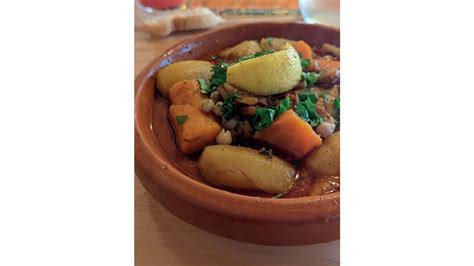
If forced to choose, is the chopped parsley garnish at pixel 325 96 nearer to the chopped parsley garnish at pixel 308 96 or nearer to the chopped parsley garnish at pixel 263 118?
the chopped parsley garnish at pixel 308 96

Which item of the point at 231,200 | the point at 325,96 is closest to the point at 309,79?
the point at 325,96

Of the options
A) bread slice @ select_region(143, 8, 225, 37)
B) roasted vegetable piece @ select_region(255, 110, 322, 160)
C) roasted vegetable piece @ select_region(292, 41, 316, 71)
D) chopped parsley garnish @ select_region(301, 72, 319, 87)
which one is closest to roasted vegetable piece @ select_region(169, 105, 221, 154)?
roasted vegetable piece @ select_region(255, 110, 322, 160)

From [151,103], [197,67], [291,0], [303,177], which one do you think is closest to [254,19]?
[291,0]

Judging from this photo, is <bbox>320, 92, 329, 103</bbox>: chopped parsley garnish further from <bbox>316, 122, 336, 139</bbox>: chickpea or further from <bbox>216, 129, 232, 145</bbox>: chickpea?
<bbox>216, 129, 232, 145</bbox>: chickpea

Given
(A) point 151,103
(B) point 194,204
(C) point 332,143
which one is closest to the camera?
(B) point 194,204

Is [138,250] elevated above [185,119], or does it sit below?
below

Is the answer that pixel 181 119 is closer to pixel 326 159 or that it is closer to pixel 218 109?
pixel 218 109

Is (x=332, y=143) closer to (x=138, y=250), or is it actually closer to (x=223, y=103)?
(x=223, y=103)
